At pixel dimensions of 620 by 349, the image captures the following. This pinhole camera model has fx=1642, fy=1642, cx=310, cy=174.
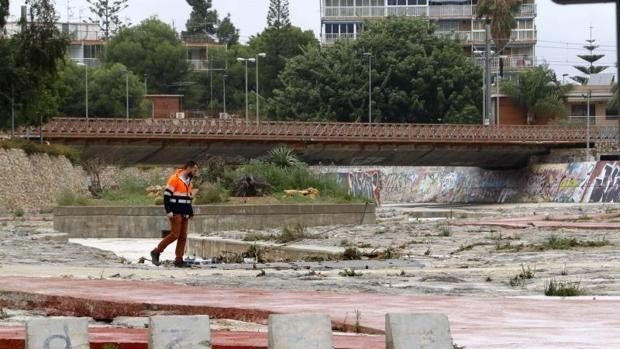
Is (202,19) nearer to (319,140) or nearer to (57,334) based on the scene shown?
(319,140)

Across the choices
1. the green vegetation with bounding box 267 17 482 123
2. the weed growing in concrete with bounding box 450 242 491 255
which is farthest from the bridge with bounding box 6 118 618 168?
the weed growing in concrete with bounding box 450 242 491 255

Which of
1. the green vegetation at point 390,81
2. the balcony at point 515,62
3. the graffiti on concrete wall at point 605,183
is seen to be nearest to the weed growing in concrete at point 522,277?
the graffiti on concrete wall at point 605,183

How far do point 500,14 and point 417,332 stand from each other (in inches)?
4964

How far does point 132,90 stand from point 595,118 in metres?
Answer: 38.2

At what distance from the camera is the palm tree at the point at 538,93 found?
13200cm

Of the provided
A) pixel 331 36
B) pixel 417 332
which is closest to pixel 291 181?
pixel 417 332

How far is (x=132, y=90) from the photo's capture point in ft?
449

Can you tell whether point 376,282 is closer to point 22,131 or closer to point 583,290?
point 583,290

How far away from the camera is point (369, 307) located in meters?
14.4

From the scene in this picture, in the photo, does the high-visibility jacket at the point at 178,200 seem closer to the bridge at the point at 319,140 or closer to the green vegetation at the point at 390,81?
the bridge at the point at 319,140

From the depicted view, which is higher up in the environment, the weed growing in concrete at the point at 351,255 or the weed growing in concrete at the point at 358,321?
the weed growing in concrete at the point at 358,321

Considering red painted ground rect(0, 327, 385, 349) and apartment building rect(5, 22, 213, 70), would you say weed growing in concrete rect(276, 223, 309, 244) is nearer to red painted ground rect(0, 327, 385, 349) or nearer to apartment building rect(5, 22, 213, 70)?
red painted ground rect(0, 327, 385, 349)

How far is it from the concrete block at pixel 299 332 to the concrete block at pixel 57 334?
1.08 m

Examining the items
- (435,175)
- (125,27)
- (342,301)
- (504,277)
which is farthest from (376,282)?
(125,27)
